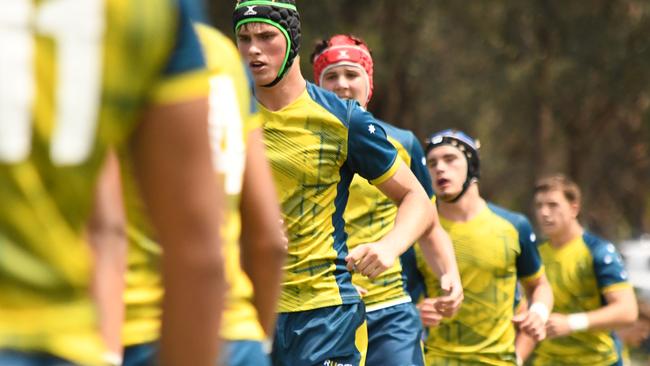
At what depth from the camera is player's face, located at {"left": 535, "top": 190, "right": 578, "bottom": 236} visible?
10930 mm

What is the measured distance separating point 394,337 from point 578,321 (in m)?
2.24

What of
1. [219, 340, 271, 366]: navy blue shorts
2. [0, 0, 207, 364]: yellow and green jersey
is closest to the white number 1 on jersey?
[0, 0, 207, 364]: yellow and green jersey

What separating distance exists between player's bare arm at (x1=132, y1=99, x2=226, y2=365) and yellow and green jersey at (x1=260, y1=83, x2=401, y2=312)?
4.07m

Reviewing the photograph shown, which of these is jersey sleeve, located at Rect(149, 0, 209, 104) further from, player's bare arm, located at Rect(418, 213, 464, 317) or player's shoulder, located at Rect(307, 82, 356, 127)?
player's bare arm, located at Rect(418, 213, 464, 317)

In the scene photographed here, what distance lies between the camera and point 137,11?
2373mm

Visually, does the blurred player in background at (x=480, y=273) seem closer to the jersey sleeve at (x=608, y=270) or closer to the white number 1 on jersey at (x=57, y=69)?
the jersey sleeve at (x=608, y=270)

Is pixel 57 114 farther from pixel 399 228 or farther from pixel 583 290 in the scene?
pixel 583 290

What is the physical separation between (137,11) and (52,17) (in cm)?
13

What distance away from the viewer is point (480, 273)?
9.41 metres

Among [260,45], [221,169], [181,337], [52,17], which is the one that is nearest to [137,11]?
[52,17]

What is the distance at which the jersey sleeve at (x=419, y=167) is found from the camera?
327 inches

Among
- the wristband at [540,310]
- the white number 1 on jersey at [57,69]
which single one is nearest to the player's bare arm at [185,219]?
the white number 1 on jersey at [57,69]

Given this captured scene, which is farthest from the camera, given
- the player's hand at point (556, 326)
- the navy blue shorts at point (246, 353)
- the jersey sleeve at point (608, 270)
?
the jersey sleeve at point (608, 270)

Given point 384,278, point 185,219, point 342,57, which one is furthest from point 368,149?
point 185,219
